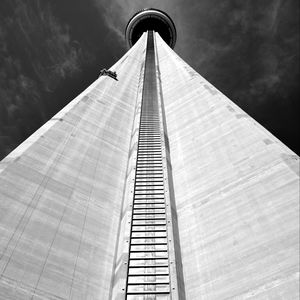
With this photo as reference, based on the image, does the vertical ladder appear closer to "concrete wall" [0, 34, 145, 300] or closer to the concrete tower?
the concrete tower

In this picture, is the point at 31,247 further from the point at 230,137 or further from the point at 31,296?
the point at 230,137

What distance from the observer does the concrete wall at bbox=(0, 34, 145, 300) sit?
801 centimetres

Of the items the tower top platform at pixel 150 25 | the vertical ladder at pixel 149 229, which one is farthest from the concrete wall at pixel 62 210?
the tower top platform at pixel 150 25

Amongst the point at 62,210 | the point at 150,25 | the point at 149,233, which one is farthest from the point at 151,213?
the point at 150,25

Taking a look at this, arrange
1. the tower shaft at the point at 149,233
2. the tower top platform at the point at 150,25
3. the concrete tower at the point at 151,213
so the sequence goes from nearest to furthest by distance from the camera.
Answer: the tower shaft at the point at 149,233, the concrete tower at the point at 151,213, the tower top platform at the point at 150,25

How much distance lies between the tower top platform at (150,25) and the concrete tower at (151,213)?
43.3m

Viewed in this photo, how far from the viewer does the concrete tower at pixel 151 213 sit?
7.97m

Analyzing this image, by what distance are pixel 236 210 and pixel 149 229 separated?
2520 mm

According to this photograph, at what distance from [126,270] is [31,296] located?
2128 mm

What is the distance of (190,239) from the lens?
33.3 ft

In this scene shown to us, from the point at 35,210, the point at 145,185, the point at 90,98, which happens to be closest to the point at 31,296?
the point at 35,210

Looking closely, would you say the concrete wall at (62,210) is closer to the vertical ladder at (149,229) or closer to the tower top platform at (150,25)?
the vertical ladder at (149,229)

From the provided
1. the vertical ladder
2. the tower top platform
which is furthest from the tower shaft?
the tower top platform

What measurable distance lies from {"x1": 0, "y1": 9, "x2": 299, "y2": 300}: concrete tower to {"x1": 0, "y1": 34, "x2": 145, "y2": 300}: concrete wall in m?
0.03
